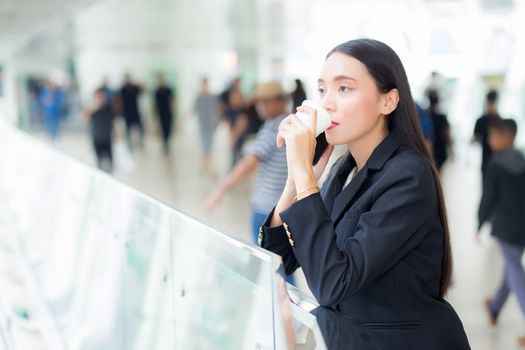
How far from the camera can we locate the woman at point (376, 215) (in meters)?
1.34

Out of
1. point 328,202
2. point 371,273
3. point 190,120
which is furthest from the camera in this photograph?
point 190,120

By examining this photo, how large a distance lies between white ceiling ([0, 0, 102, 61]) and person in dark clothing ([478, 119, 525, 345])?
8.61 metres

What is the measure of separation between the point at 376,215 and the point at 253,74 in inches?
715

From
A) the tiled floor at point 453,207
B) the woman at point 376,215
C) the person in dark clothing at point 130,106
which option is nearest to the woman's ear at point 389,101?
the woman at point 376,215

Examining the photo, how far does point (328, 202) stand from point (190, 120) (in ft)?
72.3

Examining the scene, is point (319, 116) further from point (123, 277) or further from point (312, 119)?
point (123, 277)

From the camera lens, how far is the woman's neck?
154cm

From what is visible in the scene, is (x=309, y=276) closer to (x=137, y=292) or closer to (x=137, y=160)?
(x=137, y=292)

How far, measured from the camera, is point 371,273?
52.6 inches

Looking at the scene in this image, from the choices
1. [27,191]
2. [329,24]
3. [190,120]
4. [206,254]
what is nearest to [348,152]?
[206,254]

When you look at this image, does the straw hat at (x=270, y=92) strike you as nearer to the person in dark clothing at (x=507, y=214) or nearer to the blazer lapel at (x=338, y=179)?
the person in dark clothing at (x=507, y=214)

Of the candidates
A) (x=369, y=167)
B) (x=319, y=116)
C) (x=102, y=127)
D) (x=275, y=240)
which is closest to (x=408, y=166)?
(x=369, y=167)

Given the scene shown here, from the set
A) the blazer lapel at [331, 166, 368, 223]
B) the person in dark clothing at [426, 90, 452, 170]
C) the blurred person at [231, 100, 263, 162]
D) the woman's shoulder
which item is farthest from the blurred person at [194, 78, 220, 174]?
the woman's shoulder

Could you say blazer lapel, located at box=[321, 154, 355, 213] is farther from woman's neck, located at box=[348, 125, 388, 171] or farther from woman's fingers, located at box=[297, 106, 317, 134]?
woman's fingers, located at box=[297, 106, 317, 134]
